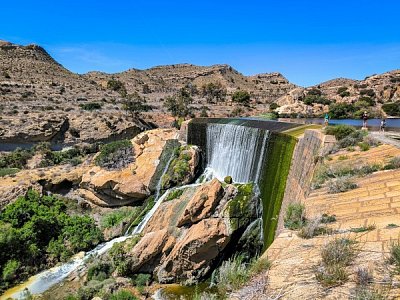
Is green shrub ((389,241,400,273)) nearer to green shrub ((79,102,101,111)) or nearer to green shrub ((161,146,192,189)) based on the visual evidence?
green shrub ((161,146,192,189))

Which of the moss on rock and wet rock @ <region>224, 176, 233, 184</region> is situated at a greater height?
wet rock @ <region>224, 176, 233, 184</region>

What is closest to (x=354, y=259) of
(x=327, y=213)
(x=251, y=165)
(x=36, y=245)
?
(x=327, y=213)

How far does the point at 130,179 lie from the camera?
2473 centimetres

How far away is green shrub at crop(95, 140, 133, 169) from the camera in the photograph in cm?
2633

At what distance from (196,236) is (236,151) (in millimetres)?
7256

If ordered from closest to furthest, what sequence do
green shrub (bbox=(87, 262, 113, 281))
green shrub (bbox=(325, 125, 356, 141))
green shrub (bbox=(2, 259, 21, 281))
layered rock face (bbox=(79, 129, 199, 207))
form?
1. green shrub (bbox=(325, 125, 356, 141))
2. green shrub (bbox=(87, 262, 113, 281))
3. green shrub (bbox=(2, 259, 21, 281))
4. layered rock face (bbox=(79, 129, 199, 207))

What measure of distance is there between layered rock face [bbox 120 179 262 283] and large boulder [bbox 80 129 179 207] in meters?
6.60

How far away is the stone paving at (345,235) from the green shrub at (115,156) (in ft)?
65.3

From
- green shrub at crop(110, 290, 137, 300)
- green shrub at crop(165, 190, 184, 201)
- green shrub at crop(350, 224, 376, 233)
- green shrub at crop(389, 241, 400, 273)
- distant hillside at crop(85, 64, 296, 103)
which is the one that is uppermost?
distant hillside at crop(85, 64, 296, 103)

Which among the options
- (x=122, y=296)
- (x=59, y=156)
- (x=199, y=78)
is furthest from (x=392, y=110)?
(x=199, y=78)

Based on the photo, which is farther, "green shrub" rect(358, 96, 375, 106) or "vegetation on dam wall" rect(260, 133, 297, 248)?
"green shrub" rect(358, 96, 375, 106)

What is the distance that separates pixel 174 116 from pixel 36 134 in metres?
17.9

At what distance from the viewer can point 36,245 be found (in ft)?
63.2

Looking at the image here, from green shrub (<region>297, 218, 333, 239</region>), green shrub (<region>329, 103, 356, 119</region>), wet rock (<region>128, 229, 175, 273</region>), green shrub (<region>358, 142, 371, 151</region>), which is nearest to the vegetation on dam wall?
green shrub (<region>358, 142, 371, 151</region>)
